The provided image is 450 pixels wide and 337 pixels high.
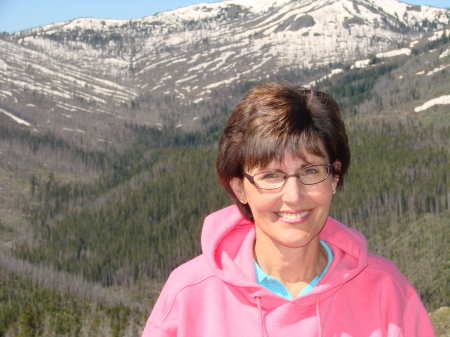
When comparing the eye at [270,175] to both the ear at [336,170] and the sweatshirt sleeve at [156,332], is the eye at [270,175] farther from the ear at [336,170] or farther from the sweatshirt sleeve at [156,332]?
the sweatshirt sleeve at [156,332]

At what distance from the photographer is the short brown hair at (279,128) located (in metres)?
5.72

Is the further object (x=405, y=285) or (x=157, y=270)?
(x=157, y=270)

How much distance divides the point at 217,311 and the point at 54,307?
442ft

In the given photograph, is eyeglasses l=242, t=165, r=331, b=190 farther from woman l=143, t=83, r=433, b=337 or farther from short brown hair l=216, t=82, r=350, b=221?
short brown hair l=216, t=82, r=350, b=221

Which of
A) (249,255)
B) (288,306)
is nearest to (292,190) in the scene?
(249,255)

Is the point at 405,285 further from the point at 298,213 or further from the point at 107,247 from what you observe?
the point at 107,247

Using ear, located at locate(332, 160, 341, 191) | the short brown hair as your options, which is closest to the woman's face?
the short brown hair

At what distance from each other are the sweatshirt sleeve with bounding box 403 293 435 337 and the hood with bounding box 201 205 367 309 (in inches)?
23.6

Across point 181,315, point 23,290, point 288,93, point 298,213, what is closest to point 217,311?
point 181,315

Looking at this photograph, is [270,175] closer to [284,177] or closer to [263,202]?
[284,177]

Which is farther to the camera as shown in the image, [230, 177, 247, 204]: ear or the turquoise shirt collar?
[230, 177, 247, 204]: ear

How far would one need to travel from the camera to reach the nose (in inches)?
226

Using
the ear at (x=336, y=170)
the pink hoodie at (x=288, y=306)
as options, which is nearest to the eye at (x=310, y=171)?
the ear at (x=336, y=170)

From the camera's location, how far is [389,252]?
15100 centimetres
